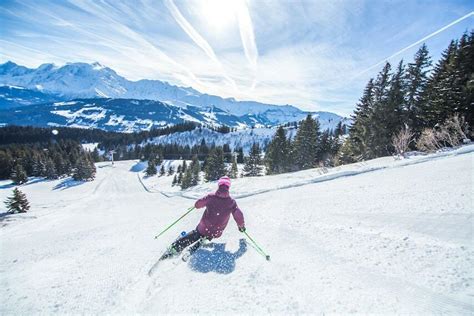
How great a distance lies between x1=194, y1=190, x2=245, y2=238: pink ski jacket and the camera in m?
5.86

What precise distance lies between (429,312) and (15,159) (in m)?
110

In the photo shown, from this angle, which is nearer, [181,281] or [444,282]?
[444,282]

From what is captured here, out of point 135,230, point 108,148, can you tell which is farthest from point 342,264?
point 108,148

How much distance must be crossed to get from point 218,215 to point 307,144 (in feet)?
122

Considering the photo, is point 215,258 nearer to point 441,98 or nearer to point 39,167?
point 441,98

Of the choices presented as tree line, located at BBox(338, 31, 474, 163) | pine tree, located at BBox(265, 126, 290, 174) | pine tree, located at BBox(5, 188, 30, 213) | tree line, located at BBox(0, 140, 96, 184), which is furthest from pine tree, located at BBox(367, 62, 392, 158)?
tree line, located at BBox(0, 140, 96, 184)

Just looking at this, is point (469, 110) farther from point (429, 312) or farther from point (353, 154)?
point (429, 312)

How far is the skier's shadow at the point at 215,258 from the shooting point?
4616 millimetres

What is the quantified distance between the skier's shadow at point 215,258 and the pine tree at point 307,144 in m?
A: 36.9

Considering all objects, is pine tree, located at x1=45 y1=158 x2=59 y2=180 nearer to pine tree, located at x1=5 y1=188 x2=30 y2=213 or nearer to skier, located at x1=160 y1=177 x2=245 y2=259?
pine tree, located at x1=5 y1=188 x2=30 y2=213

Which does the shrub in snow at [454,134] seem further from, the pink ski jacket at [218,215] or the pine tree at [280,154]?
the pine tree at [280,154]

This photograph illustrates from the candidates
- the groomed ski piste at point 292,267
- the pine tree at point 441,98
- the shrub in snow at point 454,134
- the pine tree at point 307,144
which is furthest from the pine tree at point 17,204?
the pine tree at point 441,98

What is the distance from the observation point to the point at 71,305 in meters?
3.69

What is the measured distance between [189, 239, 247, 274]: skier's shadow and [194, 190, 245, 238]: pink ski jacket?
34cm
